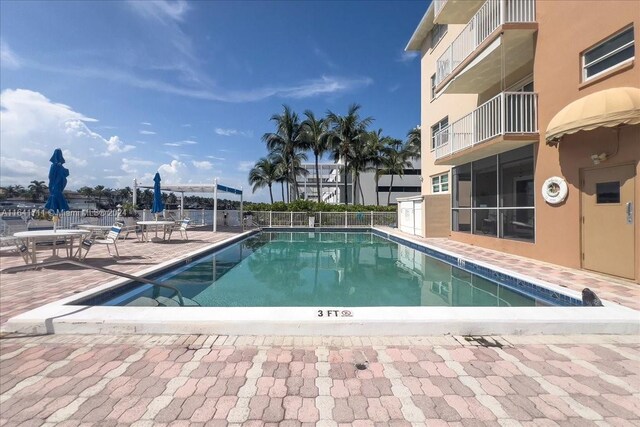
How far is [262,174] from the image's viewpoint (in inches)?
1527

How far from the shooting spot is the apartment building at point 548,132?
19.4ft

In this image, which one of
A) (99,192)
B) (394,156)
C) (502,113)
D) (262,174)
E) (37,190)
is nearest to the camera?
(502,113)

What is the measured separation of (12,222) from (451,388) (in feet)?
45.3

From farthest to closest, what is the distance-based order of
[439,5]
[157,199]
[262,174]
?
[262,174], [157,199], [439,5]

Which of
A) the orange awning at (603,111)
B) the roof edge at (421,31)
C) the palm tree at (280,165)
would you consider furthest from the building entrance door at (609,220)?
the palm tree at (280,165)

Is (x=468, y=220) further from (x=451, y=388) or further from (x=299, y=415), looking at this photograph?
(x=299, y=415)

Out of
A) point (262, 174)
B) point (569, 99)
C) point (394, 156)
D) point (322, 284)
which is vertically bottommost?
point (322, 284)

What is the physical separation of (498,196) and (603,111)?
174 inches

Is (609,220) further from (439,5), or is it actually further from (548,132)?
(439,5)

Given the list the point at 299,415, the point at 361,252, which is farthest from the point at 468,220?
the point at 299,415

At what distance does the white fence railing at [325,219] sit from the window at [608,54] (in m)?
16.5

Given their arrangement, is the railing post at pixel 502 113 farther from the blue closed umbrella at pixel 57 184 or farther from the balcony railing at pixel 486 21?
the blue closed umbrella at pixel 57 184

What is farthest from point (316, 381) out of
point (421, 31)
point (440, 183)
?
point (421, 31)

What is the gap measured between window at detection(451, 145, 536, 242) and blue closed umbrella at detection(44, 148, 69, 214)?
13178mm
